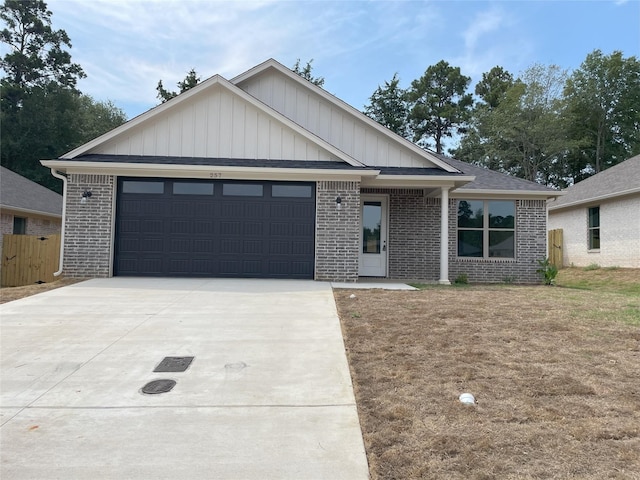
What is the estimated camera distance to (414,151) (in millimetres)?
12508

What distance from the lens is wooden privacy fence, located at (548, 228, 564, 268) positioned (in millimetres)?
20453

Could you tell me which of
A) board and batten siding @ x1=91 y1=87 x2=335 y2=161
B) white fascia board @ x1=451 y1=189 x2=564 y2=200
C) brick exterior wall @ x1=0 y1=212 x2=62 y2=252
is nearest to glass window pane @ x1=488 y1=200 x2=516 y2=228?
white fascia board @ x1=451 y1=189 x2=564 y2=200

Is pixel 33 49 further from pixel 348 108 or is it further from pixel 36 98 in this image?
pixel 348 108

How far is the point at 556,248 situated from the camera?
67.6 ft

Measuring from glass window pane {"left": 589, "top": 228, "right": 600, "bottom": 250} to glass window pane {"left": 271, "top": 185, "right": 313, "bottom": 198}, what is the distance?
13.8 meters

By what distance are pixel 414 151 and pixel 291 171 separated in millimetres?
3812

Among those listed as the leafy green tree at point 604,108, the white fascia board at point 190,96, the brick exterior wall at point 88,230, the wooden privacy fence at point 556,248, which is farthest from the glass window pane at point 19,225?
the leafy green tree at point 604,108

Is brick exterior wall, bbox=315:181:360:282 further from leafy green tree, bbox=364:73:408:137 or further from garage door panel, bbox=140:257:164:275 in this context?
leafy green tree, bbox=364:73:408:137

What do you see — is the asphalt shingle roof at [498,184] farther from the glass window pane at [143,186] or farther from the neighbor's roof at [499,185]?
the glass window pane at [143,186]

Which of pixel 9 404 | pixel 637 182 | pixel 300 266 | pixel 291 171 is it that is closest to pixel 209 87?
pixel 291 171

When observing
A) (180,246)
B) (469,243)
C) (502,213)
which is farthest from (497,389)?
(502,213)

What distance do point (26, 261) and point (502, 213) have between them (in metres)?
15.3

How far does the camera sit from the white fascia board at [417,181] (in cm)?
1161

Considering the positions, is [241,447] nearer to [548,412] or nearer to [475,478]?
[475,478]
